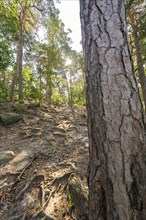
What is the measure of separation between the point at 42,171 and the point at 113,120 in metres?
2.79

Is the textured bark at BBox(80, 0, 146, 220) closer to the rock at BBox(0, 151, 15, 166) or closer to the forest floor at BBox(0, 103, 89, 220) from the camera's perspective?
the forest floor at BBox(0, 103, 89, 220)

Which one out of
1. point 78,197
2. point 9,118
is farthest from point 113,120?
point 9,118

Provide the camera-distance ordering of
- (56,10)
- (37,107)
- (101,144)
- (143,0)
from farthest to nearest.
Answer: (56,10), (37,107), (143,0), (101,144)

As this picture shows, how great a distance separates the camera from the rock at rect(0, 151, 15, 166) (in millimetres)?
3923

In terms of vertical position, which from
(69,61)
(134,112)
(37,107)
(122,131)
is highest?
(69,61)

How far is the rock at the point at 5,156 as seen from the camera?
392 centimetres

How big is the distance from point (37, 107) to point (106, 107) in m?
7.77

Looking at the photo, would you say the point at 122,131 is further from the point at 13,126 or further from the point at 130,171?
the point at 13,126

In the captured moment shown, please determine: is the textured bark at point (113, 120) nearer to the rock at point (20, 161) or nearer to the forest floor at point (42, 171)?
the forest floor at point (42, 171)

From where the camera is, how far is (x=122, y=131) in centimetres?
121

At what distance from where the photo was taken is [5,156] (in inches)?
162

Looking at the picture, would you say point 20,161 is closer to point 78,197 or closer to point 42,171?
point 42,171

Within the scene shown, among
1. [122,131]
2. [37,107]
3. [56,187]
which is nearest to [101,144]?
[122,131]

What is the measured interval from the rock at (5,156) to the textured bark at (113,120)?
3.29 metres
